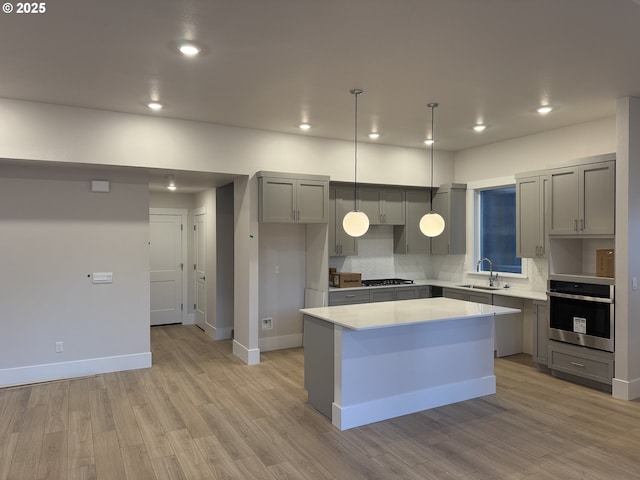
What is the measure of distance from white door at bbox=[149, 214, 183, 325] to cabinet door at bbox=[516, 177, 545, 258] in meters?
5.48

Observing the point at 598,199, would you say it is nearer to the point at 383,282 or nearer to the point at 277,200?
the point at 383,282

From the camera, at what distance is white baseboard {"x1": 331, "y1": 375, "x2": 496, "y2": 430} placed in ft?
11.8

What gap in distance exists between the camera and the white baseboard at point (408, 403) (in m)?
3.58

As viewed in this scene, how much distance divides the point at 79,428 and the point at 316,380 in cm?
196

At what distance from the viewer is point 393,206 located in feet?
21.4

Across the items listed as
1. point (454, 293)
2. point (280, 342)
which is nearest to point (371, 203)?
point (454, 293)

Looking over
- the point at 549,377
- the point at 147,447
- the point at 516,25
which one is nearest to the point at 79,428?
the point at 147,447

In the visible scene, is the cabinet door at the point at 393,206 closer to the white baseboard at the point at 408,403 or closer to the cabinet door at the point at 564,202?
the cabinet door at the point at 564,202

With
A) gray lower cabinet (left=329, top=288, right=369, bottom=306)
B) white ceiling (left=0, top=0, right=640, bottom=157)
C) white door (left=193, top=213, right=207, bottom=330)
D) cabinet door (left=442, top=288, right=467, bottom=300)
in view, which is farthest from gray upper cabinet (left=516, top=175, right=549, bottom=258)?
white door (left=193, top=213, right=207, bottom=330)

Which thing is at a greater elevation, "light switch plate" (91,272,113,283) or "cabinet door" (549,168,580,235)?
"cabinet door" (549,168,580,235)

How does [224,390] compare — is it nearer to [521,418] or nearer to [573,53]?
[521,418]

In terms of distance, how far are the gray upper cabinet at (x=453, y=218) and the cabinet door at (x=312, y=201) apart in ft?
6.35

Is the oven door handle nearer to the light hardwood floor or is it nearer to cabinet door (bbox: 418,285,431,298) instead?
the light hardwood floor

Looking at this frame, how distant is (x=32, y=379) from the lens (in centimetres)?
464
